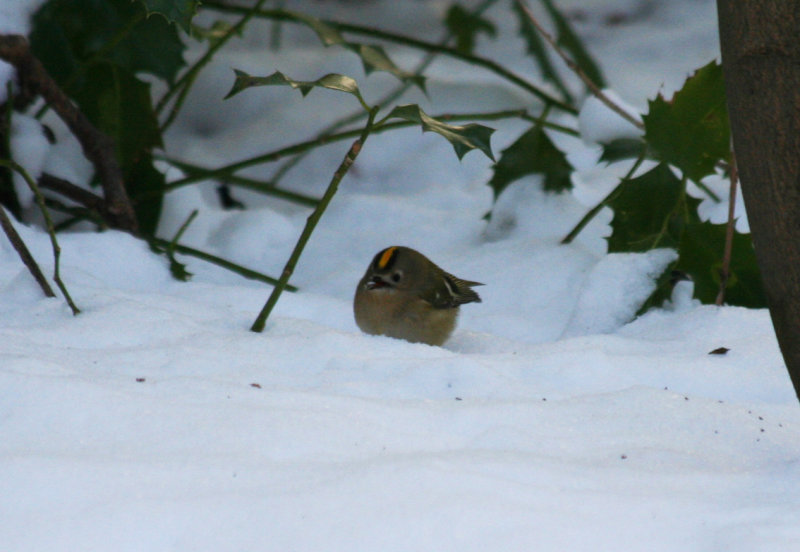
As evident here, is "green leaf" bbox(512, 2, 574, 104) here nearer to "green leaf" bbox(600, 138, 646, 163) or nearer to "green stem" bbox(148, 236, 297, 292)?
"green leaf" bbox(600, 138, 646, 163)

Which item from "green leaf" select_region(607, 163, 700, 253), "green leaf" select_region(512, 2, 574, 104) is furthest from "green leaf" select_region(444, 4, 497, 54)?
"green leaf" select_region(607, 163, 700, 253)

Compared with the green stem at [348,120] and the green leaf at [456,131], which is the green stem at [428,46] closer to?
the green stem at [348,120]

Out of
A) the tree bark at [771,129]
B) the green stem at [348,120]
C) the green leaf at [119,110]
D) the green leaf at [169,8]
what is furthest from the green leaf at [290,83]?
the green stem at [348,120]

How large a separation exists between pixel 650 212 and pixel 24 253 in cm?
188

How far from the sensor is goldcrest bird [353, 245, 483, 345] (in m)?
3.02

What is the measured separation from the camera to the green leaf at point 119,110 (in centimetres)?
377

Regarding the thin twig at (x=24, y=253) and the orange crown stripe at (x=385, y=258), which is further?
the orange crown stripe at (x=385, y=258)

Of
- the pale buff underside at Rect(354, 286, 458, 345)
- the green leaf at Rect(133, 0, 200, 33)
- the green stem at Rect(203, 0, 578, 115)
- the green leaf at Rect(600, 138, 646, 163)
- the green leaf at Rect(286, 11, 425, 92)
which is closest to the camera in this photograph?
the green leaf at Rect(133, 0, 200, 33)

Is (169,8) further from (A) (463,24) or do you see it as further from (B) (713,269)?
(A) (463,24)

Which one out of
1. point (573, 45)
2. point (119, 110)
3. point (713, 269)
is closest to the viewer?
point (713, 269)

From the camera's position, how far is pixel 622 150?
3420mm

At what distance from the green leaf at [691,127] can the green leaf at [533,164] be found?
2.22 ft

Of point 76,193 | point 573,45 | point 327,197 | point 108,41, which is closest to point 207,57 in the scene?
point 108,41

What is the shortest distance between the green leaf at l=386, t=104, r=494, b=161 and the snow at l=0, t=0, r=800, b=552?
0.49 metres
